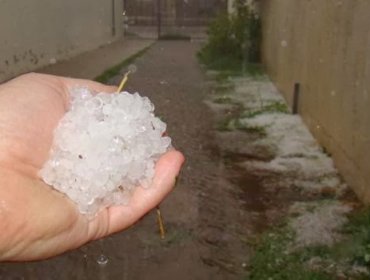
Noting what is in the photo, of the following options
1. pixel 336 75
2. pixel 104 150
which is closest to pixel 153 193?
pixel 104 150

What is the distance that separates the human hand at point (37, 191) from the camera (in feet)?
5.06

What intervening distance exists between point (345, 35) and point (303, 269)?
2.82 m

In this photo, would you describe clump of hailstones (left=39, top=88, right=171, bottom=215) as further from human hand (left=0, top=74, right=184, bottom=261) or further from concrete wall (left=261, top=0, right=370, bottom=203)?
concrete wall (left=261, top=0, right=370, bottom=203)

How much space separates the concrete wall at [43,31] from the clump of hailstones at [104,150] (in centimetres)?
888

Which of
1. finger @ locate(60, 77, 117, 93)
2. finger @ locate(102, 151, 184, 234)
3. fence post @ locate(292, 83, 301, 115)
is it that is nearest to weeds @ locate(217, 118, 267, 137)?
fence post @ locate(292, 83, 301, 115)

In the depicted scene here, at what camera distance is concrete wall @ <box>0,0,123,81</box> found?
10.9 m

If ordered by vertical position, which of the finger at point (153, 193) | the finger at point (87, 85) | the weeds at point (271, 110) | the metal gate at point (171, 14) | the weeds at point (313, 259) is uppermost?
the finger at point (87, 85)

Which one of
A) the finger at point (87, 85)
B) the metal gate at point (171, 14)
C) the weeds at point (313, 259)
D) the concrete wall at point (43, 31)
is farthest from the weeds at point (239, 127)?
the metal gate at point (171, 14)

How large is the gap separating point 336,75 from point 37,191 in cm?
498

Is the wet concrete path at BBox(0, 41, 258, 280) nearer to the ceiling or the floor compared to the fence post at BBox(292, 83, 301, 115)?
nearer to the floor

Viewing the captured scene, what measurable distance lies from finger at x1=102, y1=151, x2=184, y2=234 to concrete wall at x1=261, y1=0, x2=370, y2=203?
3.16 m

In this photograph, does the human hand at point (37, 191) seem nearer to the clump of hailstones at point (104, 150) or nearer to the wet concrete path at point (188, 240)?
the clump of hailstones at point (104, 150)

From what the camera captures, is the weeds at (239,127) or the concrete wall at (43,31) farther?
the concrete wall at (43,31)

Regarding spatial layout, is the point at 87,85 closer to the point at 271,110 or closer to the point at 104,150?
the point at 104,150
